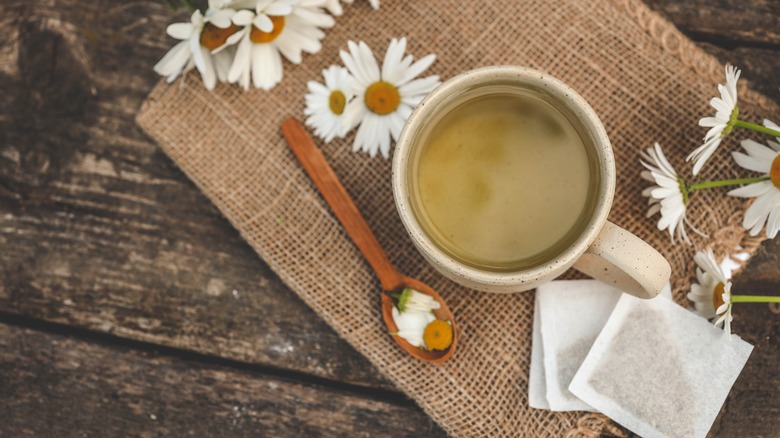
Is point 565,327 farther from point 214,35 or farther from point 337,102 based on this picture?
point 214,35

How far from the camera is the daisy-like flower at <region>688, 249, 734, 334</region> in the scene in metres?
0.66

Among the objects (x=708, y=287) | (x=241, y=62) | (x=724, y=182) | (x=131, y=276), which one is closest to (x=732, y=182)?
(x=724, y=182)

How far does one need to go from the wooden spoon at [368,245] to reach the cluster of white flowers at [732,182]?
0.26 metres

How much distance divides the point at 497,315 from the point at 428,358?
9 cm

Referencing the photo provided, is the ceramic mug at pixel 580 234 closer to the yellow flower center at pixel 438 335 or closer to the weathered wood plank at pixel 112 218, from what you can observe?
the yellow flower center at pixel 438 335

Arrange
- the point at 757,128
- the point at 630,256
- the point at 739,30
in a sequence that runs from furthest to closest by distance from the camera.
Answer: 1. the point at 739,30
2. the point at 757,128
3. the point at 630,256

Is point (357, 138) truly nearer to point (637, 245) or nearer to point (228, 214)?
point (228, 214)

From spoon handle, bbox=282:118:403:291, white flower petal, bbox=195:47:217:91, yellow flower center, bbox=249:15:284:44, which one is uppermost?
yellow flower center, bbox=249:15:284:44

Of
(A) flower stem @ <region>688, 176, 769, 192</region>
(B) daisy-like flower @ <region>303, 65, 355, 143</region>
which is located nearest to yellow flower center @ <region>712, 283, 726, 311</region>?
(A) flower stem @ <region>688, 176, 769, 192</region>

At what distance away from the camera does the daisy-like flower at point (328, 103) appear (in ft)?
2.37

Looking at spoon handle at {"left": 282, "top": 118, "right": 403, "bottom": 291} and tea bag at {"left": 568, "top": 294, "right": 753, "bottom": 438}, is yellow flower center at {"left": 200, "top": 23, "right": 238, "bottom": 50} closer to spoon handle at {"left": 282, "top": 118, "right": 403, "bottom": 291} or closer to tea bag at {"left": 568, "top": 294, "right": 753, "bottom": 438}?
spoon handle at {"left": 282, "top": 118, "right": 403, "bottom": 291}

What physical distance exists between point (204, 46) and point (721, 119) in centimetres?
55

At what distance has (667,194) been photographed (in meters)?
0.66

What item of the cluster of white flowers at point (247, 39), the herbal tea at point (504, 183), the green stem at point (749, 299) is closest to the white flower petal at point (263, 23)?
the cluster of white flowers at point (247, 39)
